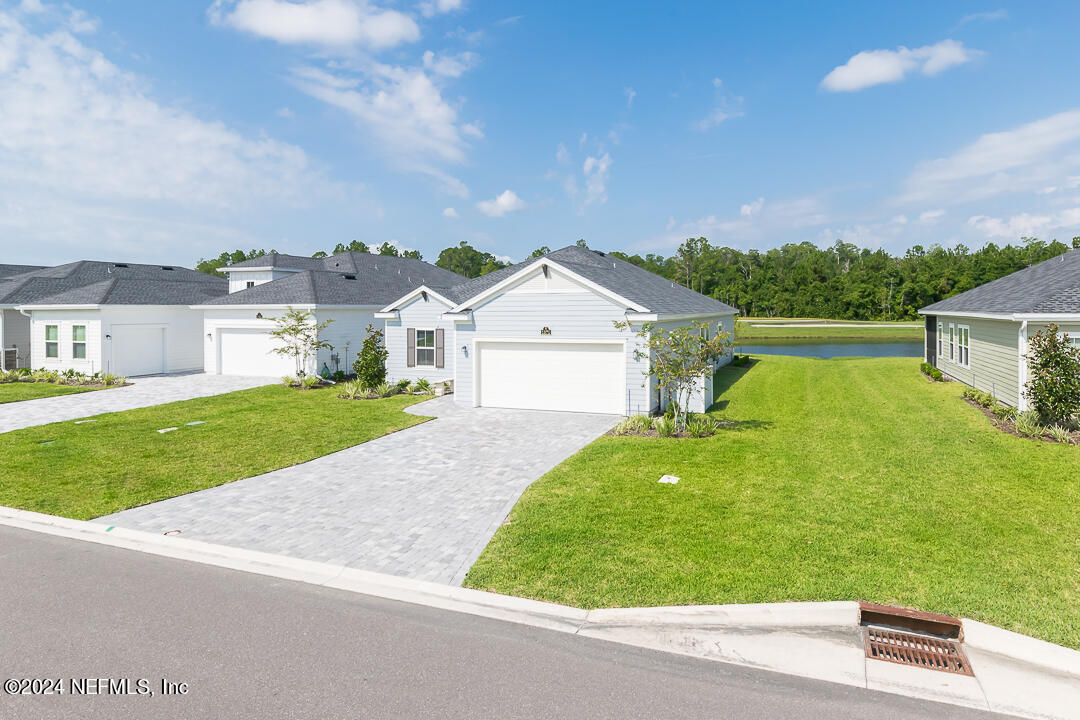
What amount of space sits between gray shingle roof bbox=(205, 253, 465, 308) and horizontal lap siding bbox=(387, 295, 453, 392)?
94 centimetres

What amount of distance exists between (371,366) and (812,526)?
1594cm

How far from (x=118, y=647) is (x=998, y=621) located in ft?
24.0

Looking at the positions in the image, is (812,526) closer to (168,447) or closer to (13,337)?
(168,447)

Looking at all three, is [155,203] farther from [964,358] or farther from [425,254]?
[425,254]

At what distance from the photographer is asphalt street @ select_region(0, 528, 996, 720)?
13.3 ft

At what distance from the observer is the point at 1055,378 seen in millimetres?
12672

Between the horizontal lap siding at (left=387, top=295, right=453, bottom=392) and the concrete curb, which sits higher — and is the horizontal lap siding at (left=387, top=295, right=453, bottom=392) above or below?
above

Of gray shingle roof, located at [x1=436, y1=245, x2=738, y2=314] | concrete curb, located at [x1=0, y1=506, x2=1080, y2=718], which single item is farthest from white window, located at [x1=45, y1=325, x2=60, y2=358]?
concrete curb, located at [x1=0, y1=506, x2=1080, y2=718]

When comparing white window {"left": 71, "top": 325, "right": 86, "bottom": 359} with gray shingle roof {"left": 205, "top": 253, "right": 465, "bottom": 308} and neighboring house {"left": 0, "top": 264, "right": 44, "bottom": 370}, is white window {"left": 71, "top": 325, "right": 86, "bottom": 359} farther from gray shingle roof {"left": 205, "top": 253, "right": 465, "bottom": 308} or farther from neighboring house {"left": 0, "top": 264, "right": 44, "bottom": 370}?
gray shingle roof {"left": 205, "top": 253, "right": 465, "bottom": 308}

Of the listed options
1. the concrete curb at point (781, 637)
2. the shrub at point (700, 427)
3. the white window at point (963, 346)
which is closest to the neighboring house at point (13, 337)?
the concrete curb at point (781, 637)

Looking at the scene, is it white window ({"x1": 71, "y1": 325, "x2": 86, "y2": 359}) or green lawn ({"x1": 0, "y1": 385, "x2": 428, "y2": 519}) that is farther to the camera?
white window ({"x1": 71, "y1": 325, "x2": 86, "y2": 359})

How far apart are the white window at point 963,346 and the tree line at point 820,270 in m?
56.3

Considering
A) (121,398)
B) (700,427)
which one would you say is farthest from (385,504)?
(121,398)

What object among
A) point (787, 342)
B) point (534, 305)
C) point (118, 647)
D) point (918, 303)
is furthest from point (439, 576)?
point (918, 303)
